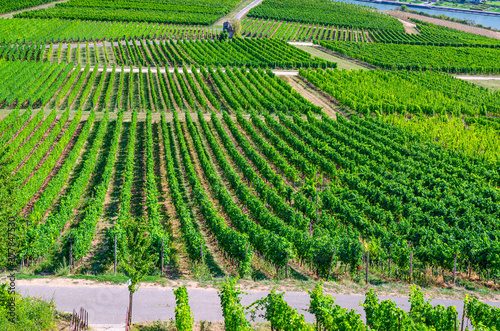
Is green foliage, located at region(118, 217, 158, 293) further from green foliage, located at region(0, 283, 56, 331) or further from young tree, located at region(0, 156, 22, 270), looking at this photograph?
young tree, located at region(0, 156, 22, 270)

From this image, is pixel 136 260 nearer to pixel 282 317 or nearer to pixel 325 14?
pixel 282 317

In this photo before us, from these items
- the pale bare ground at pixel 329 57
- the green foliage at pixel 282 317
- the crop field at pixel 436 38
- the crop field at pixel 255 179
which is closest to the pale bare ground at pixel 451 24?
the crop field at pixel 436 38

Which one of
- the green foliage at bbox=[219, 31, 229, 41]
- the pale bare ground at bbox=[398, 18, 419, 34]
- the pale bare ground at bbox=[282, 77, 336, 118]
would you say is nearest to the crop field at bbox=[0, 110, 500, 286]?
the pale bare ground at bbox=[282, 77, 336, 118]

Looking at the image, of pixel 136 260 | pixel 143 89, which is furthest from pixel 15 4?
pixel 136 260

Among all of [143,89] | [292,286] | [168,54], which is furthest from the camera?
[168,54]

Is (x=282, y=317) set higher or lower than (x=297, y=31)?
lower
